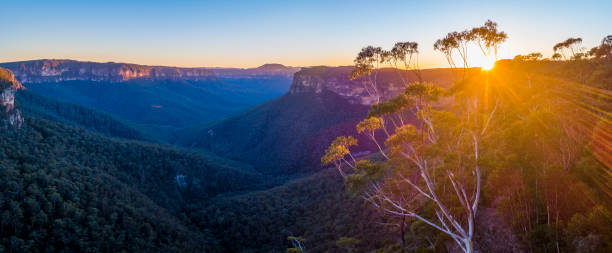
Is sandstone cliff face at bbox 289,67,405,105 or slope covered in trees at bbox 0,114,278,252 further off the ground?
sandstone cliff face at bbox 289,67,405,105

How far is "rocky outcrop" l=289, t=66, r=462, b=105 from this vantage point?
334 feet

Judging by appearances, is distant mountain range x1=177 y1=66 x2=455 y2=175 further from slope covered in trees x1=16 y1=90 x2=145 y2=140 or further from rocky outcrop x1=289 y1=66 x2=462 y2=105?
slope covered in trees x1=16 y1=90 x2=145 y2=140

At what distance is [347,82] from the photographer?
410 ft

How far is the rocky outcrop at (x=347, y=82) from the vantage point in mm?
101912

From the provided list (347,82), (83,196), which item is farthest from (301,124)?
(83,196)

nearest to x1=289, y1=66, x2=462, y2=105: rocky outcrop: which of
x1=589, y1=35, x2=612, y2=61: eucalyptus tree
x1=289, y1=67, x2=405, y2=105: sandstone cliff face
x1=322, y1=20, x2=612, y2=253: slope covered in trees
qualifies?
x1=289, y1=67, x2=405, y2=105: sandstone cliff face

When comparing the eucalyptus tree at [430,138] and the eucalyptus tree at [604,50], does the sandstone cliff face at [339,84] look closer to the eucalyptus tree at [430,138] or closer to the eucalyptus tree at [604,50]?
the eucalyptus tree at [604,50]

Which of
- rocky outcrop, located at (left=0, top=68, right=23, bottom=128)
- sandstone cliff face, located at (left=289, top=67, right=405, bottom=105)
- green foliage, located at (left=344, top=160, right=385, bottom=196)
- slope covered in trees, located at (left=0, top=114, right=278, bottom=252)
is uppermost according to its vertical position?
sandstone cliff face, located at (left=289, top=67, right=405, bottom=105)

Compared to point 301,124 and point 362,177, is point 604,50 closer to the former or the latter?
point 362,177

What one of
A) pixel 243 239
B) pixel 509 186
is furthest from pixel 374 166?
pixel 243 239

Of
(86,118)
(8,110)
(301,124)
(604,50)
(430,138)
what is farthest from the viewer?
(301,124)

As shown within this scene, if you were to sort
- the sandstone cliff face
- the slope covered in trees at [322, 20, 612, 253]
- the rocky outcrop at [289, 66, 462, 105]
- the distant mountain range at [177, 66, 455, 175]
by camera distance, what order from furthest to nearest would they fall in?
the sandstone cliff face < the rocky outcrop at [289, 66, 462, 105] < the distant mountain range at [177, 66, 455, 175] < the slope covered in trees at [322, 20, 612, 253]

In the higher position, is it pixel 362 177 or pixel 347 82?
pixel 347 82

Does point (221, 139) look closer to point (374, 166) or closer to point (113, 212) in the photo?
point (113, 212)
